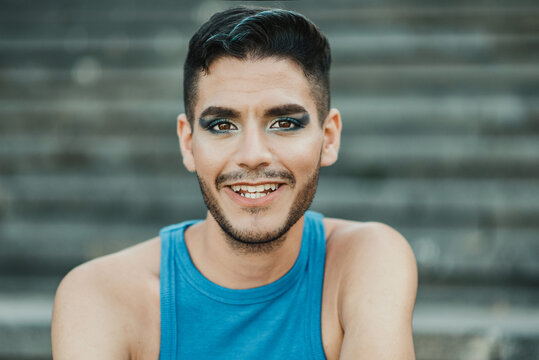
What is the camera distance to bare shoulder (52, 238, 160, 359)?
1.71m

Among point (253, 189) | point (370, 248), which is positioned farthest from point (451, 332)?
point (253, 189)

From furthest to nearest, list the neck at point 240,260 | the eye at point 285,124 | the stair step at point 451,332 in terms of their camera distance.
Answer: the stair step at point 451,332 < the neck at point 240,260 < the eye at point 285,124

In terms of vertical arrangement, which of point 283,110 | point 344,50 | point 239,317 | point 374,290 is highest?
point 344,50

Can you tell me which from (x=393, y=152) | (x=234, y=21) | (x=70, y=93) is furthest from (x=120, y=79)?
(x=234, y=21)

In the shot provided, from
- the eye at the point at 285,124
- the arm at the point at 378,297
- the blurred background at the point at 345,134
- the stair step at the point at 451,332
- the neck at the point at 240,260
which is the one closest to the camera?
the arm at the point at 378,297

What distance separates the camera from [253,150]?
5.65ft

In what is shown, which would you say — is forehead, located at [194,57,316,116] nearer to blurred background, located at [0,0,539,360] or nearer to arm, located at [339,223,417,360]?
arm, located at [339,223,417,360]

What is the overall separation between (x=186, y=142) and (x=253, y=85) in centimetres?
38

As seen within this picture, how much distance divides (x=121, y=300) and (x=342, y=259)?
0.75 meters

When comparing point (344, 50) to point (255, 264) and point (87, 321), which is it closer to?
point (255, 264)

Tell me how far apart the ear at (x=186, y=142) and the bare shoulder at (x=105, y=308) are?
1.24 ft

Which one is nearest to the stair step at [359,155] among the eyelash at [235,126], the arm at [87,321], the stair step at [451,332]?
the stair step at [451,332]

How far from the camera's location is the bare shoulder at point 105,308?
5.63 feet

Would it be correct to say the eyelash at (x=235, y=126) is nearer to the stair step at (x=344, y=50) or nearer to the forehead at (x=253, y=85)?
the forehead at (x=253, y=85)
